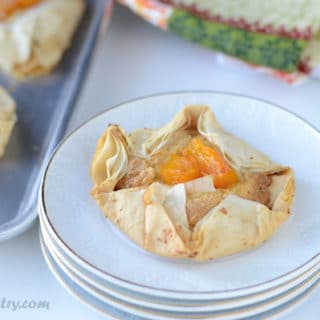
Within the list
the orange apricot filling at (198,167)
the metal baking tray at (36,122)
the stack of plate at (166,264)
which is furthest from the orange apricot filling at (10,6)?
the orange apricot filling at (198,167)

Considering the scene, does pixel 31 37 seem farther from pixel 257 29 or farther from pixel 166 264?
pixel 166 264

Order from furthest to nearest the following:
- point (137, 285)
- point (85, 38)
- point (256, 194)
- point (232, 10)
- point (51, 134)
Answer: point (85, 38) → point (232, 10) → point (51, 134) → point (256, 194) → point (137, 285)

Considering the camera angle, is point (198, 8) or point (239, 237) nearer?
point (239, 237)

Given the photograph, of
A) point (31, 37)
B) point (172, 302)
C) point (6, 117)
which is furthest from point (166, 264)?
A: point (31, 37)

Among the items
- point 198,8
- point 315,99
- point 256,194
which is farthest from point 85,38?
point 256,194

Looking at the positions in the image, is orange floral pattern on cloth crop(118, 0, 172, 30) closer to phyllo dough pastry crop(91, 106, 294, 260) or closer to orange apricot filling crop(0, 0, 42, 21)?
orange apricot filling crop(0, 0, 42, 21)

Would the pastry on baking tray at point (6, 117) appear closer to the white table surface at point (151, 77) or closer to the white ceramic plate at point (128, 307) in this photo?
the white table surface at point (151, 77)

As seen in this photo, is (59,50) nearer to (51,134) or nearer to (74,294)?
(51,134)
